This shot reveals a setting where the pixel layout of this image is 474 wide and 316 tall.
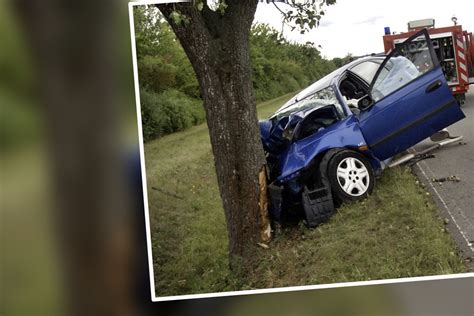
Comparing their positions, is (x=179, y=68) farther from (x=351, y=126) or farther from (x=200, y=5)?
(x=351, y=126)

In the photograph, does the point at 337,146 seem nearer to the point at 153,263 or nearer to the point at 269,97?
the point at 269,97

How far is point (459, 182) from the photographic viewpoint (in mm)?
2445

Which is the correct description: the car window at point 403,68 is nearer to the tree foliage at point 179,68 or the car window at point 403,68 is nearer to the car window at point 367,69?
the car window at point 367,69

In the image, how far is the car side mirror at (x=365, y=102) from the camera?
2770mm

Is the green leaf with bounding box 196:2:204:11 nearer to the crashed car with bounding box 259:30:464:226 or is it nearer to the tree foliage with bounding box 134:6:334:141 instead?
the tree foliage with bounding box 134:6:334:141

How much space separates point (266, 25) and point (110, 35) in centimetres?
76

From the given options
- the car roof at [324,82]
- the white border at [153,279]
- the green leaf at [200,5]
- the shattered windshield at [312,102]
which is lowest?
the white border at [153,279]

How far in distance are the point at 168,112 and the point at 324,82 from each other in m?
0.86

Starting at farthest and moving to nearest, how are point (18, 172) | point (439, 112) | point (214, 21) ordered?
point (439, 112), point (214, 21), point (18, 172)

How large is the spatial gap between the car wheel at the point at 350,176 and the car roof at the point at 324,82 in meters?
0.37

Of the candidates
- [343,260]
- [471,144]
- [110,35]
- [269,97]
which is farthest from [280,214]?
[110,35]

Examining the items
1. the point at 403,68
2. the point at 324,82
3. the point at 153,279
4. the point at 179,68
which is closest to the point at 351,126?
the point at 324,82

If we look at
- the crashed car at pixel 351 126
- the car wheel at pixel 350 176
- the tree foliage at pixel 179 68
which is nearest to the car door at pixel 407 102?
the crashed car at pixel 351 126

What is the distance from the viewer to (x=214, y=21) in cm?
241
